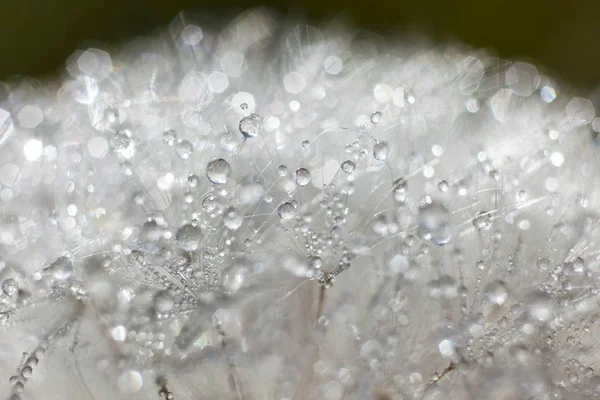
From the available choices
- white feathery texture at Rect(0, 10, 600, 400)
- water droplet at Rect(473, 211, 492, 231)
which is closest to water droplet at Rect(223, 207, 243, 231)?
white feathery texture at Rect(0, 10, 600, 400)

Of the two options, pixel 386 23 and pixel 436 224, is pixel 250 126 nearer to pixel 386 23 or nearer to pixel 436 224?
pixel 436 224

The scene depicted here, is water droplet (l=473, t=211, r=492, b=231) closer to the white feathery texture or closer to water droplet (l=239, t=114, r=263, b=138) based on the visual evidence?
the white feathery texture

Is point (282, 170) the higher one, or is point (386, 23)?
point (282, 170)

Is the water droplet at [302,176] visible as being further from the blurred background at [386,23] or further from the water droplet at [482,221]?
the blurred background at [386,23]

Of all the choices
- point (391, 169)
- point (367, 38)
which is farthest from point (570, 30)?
point (391, 169)

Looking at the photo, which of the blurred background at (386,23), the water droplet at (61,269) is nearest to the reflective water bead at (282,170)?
the water droplet at (61,269)

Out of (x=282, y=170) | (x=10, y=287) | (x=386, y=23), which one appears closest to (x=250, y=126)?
(x=282, y=170)

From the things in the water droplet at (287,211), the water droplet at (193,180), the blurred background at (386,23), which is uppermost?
the water droplet at (193,180)
